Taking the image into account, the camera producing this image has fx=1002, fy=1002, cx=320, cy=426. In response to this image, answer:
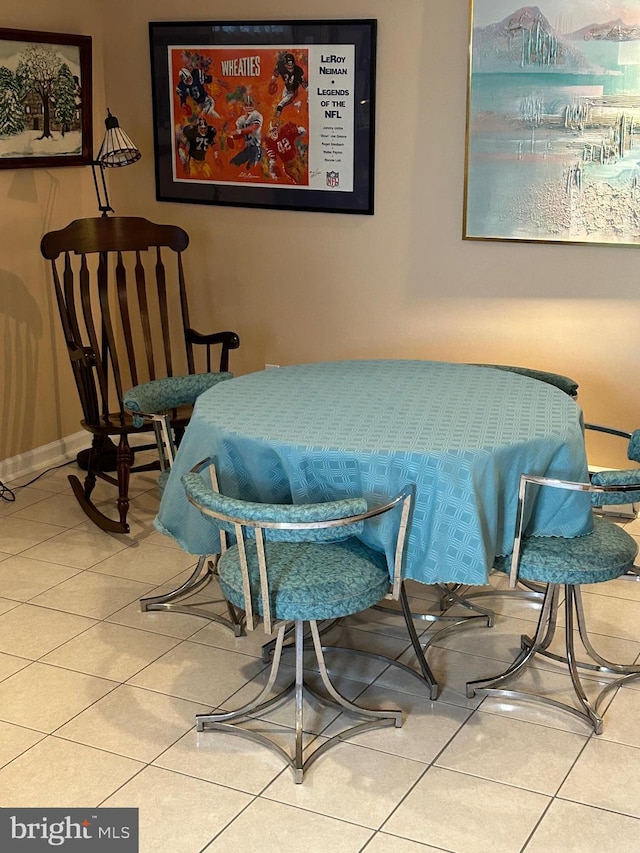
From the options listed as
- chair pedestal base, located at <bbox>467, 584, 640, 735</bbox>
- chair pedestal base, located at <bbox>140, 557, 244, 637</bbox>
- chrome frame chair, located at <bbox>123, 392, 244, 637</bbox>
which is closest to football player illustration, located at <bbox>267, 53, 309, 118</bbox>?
chrome frame chair, located at <bbox>123, 392, 244, 637</bbox>

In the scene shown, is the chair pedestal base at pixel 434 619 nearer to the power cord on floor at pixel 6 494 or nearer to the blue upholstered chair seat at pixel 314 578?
the blue upholstered chair seat at pixel 314 578

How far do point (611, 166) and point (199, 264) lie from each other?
196 cm

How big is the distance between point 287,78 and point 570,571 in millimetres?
2715

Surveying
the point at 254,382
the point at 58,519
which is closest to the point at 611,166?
the point at 254,382

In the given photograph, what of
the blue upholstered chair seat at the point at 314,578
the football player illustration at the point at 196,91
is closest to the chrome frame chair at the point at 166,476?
the blue upholstered chair seat at the point at 314,578

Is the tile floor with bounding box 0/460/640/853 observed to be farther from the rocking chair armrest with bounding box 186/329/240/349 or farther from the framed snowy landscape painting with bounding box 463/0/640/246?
the framed snowy landscape painting with bounding box 463/0/640/246

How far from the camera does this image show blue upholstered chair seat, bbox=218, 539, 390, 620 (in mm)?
2455

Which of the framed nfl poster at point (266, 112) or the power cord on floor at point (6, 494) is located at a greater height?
the framed nfl poster at point (266, 112)

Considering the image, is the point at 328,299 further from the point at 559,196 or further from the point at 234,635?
the point at 234,635

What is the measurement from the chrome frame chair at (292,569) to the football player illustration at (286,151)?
212 cm

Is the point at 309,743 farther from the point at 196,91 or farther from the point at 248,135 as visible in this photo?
the point at 196,91

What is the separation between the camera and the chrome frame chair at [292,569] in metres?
2.34

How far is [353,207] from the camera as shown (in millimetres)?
4426

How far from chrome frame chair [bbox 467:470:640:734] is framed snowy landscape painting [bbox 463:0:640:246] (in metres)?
1.60
